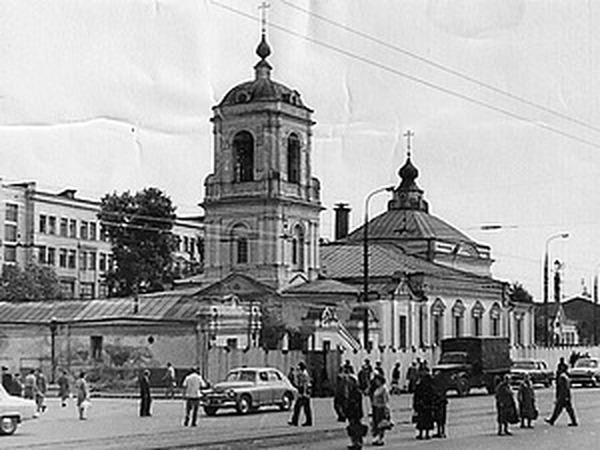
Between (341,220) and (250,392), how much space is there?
62307mm

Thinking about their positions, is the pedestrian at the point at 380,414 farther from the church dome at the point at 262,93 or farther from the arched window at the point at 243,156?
the arched window at the point at 243,156

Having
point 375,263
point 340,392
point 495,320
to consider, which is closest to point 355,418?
point 340,392

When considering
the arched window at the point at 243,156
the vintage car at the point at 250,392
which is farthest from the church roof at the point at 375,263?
the vintage car at the point at 250,392

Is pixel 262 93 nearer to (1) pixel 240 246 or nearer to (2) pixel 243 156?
(2) pixel 243 156

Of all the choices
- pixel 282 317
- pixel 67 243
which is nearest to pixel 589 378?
pixel 282 317

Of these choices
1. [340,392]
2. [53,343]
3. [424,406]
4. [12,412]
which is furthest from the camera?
[53,343]

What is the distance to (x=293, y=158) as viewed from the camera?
2744 inches

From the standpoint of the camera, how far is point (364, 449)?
922 inches

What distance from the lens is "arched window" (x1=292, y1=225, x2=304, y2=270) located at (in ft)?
233

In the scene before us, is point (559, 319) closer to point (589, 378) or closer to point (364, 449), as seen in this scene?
point (589, 378)

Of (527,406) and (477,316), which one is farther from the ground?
Result: (477,316)

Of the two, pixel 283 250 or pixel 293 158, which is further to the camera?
pixel 283 250

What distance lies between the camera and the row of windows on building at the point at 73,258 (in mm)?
94562

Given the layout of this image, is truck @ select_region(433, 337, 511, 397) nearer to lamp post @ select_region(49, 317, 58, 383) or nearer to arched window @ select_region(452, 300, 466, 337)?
lamp post @ select_region(49, 317, 58, 383)
